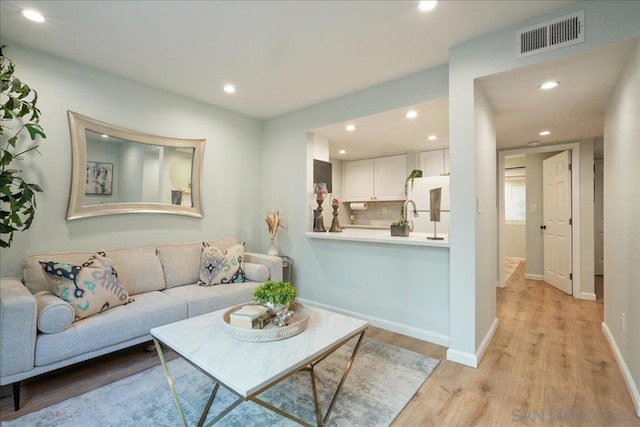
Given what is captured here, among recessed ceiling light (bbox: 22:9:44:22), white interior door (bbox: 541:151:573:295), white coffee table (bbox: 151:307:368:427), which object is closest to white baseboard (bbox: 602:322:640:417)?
white coffee table (bbox: 151:307:368:427)

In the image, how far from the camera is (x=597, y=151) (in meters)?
5.23

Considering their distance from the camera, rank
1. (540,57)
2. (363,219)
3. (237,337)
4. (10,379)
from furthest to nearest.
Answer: (363,219) → (540,57) → (10,379) → (237,337)

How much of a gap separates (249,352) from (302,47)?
226cm

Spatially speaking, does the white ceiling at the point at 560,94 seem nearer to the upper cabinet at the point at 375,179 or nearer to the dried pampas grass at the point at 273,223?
the upper cabinet at the point at 375,179

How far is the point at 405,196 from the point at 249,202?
8.95ft

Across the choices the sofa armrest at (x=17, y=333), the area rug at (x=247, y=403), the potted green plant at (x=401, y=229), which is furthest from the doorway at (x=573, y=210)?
the sofa armrest at (x=17, y=333)

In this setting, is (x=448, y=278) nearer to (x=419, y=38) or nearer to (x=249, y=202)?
(x=419, y=38)

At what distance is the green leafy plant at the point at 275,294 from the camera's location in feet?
5.93

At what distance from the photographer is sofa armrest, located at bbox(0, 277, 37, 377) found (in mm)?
1736

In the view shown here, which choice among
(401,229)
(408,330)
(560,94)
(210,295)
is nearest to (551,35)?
(560,94)

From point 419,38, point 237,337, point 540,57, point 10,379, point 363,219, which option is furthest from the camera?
point 363,219

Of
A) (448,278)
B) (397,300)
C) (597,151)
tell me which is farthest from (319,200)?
(597,151)

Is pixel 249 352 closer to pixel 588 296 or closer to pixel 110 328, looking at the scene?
pixel 110 328

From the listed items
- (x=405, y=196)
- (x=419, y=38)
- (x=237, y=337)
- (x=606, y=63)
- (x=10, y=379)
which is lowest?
(x=10, y=379)
